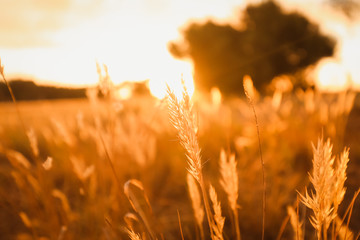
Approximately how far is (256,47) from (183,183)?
1423 centimetres

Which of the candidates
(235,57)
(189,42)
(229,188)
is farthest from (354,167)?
(189,42)

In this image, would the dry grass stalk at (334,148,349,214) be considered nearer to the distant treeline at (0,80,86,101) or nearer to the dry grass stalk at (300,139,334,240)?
the dry grass stalk at (300,139,334,240)

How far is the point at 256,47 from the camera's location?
15273 millimetres

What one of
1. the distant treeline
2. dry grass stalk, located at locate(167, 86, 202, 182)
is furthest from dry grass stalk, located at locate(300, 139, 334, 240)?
the distant treeline

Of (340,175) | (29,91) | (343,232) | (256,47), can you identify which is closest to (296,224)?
(340,175)

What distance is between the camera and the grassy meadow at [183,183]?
0.71 m

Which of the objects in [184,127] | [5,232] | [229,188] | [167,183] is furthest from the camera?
[167,183]

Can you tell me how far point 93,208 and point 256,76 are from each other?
1468 cm

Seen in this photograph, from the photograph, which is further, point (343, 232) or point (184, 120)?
point (343, 232)

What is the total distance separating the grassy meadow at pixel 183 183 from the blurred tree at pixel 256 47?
12.6 m

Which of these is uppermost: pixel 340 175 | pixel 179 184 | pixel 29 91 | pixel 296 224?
pixel 29 91

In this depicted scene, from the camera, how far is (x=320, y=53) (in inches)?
634

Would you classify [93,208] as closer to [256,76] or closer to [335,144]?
[335,144]

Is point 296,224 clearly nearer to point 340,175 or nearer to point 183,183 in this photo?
point 340,175
